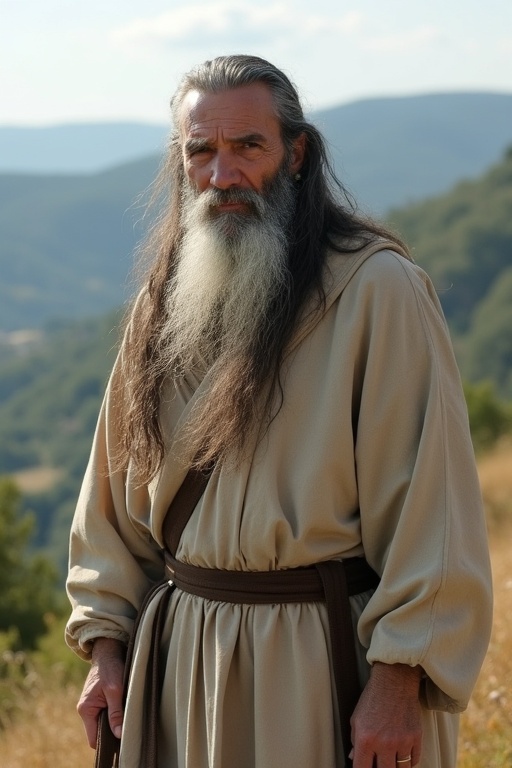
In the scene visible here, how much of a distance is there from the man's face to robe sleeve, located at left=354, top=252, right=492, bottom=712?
1.19 feet

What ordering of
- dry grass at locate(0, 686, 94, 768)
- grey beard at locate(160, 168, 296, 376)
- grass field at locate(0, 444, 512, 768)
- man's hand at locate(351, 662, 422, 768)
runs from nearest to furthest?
man's hand at locate(351, 662, 422, 768) → grey beard at locate(160, 168, 296, 376) → grass field at locate(0, 444, 512, 768) → dry grass at locate(0, 686, 94, 768)

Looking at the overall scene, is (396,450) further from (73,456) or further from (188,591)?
(73,456)

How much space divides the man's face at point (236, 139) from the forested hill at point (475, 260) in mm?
60190

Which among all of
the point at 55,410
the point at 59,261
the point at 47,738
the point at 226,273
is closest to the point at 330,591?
the point at 226,273

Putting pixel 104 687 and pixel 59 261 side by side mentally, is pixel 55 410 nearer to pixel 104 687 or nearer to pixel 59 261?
pixel 59 261

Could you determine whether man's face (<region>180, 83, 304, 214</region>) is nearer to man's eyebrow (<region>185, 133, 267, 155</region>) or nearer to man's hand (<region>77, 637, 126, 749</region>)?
man's eyebrow (<region>185, 133, 267, 155</region>)

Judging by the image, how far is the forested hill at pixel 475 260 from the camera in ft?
219

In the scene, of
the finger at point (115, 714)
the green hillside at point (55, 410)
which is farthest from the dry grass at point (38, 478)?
the finger at point (115, 714)

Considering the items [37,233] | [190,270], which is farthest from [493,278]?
[37,233]

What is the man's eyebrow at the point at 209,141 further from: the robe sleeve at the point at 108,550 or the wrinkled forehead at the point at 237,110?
the robe sleeve at the point at 108,550

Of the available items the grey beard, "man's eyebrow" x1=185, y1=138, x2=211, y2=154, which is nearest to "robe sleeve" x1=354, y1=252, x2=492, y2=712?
the grey beard

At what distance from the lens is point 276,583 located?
2.09 meters

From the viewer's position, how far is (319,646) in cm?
206

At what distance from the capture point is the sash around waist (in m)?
2.09
